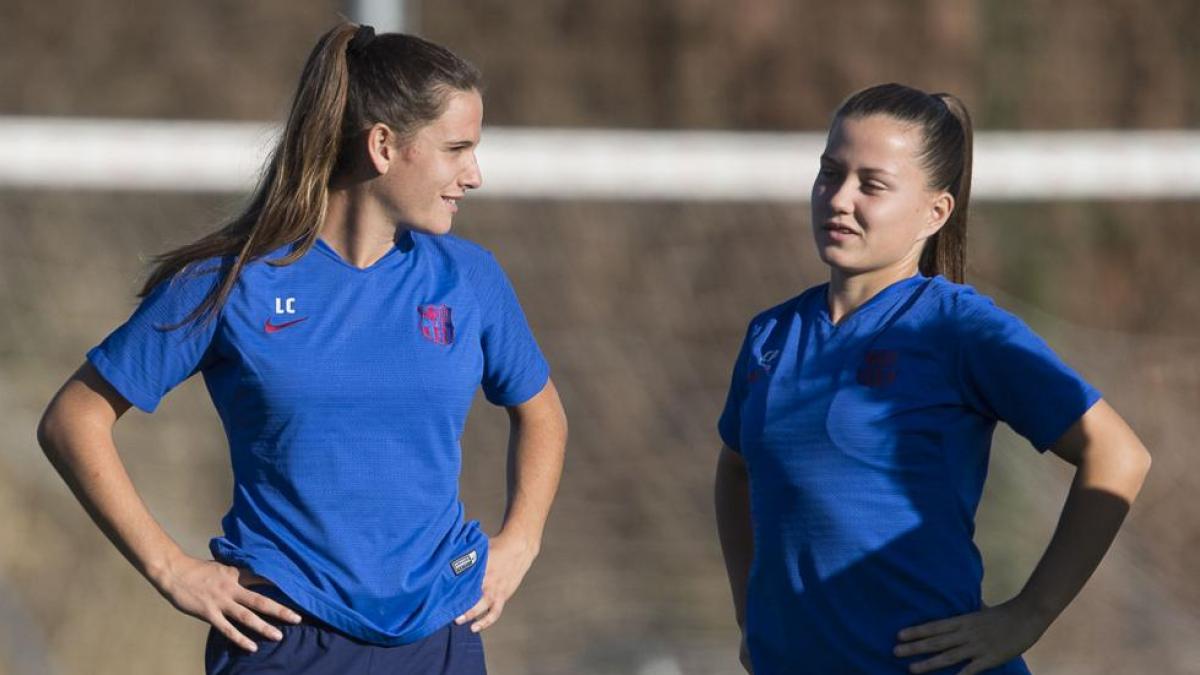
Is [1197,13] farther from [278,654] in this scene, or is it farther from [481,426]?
[278,654]

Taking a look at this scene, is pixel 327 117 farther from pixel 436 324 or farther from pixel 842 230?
pixel 842 230

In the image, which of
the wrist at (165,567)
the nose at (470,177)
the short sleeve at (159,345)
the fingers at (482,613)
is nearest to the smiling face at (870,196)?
the nose at (470,177)

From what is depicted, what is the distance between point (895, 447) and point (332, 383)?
0.75 metres

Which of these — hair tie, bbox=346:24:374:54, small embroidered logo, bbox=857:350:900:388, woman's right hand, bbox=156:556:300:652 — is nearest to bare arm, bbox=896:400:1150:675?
small embroidered logo, bbox=857:350:900:388

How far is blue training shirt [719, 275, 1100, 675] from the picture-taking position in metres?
2.39

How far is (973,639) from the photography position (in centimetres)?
239

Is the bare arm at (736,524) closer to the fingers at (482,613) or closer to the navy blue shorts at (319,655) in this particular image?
the fingers at (482,613)

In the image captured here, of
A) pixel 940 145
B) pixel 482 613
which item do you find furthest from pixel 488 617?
pixel 940 145

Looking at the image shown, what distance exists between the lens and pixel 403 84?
8.58 feet

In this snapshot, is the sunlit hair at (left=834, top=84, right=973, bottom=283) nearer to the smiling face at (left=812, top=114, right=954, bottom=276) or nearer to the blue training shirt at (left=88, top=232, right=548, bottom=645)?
the smiling face at (left=812, top=114, right=954, bottom=276)

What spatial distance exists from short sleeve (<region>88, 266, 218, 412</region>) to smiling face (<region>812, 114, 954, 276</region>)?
840mm

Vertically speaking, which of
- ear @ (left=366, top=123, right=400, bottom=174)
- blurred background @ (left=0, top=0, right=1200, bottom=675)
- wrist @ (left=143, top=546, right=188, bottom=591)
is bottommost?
blurred background @ (left=0, top=0, right=1200, bottom=675)

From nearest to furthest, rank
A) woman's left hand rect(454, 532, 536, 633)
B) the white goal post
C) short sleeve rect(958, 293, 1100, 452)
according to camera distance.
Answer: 1. short sleeve rect(958, 293, 1100, 452)
2. woman's left hand rect(454, 532, 536, 633)
3. the white goal post

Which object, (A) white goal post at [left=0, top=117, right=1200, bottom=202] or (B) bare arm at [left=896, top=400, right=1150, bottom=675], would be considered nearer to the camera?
(B) bare arm at [left=896, top=400, right=1150, bottom=675]
